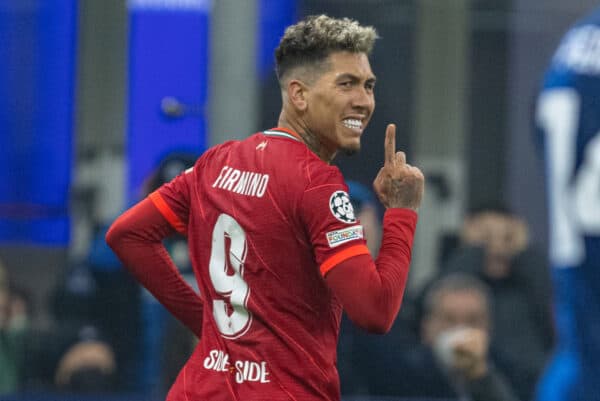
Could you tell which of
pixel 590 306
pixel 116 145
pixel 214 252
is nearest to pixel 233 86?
pixel 116 145

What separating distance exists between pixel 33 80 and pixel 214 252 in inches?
125

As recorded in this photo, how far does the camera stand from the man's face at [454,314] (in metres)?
4.75

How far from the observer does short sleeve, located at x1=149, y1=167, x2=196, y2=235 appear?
8.74ft

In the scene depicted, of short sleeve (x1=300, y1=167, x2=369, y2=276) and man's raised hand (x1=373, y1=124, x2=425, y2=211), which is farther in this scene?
man's raised hand (x1=373, y1=124, x2=425, y2=211)

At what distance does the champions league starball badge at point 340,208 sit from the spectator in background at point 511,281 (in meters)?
2.57

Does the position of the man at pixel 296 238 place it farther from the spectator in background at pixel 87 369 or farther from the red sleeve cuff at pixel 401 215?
the spectator in background at pixel 87 369

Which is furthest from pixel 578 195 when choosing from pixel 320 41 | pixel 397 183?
pixel 320 41

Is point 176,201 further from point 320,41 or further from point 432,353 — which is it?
point 432,353

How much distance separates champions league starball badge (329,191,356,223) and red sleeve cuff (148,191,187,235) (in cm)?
50

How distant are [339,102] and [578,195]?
0.94 metres

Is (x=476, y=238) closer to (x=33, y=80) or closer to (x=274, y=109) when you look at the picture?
(x=274, y=109)

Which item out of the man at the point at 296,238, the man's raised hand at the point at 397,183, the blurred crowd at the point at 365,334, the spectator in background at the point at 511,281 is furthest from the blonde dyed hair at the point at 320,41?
the spectator in background at the point at 511,281

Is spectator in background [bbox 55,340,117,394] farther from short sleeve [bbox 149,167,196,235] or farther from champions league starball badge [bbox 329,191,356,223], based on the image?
champions league starball badge [bbox 329,191,356,223]

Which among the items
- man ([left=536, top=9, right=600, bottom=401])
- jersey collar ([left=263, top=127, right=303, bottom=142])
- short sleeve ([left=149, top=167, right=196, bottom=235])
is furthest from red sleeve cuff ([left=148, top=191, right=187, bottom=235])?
man ([left=536, top=9, right=600, bottom=401])
